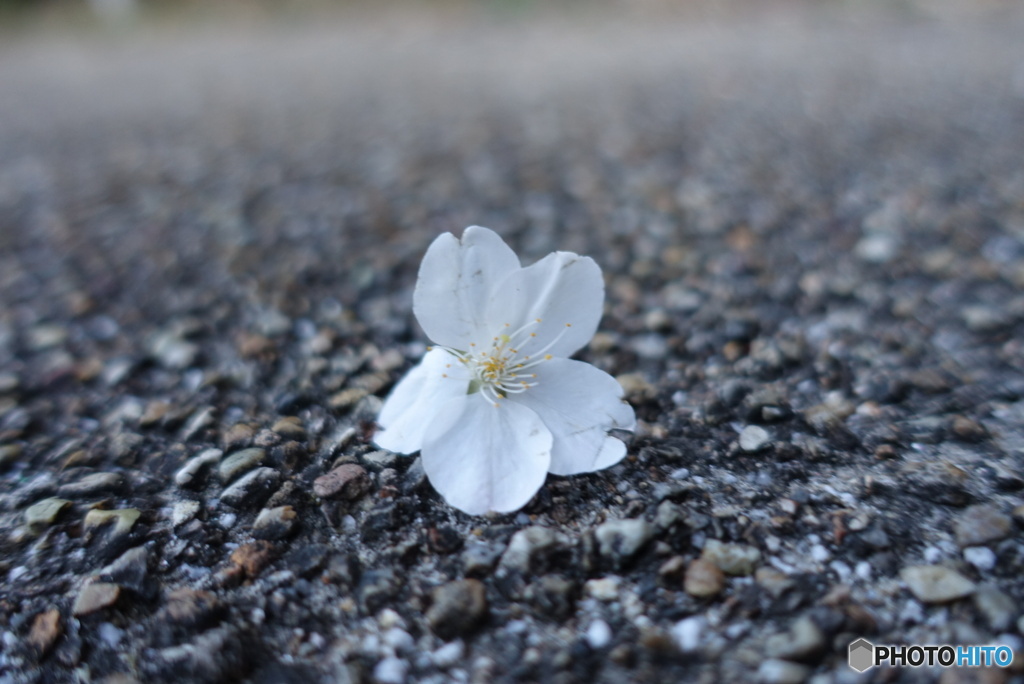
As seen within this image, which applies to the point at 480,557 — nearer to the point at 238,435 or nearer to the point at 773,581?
the point at 773,581

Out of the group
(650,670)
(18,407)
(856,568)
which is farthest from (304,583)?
(18,407)

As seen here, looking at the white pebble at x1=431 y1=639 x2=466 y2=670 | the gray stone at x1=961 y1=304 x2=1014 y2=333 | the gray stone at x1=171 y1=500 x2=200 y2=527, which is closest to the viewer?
the white pebble at x1=431 y1=639 x2=466 y2=670

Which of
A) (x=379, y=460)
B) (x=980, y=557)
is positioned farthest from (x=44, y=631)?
(x=980, y=557)

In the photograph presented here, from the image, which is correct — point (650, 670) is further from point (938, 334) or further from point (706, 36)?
point (706, 36)

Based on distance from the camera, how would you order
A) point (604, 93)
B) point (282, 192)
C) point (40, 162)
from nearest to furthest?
point (282, 192), point (40, 162), point (604, 93)

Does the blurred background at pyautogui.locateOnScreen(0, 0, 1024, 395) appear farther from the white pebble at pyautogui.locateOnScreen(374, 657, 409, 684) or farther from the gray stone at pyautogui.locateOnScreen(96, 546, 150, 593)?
the white pebble at pyautogui.locateOnScreen(374, 657, 409, 684)

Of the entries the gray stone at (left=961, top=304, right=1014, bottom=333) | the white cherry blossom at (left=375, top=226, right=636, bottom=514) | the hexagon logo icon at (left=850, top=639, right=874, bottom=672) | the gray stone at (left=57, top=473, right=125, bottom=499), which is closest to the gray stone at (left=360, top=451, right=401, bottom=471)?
the white cherry blossom at (left=375, top=226, right=636, bottom=514)
